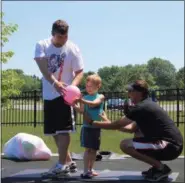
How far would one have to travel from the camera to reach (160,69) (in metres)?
47.7

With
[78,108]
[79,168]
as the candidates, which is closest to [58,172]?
[78,108]

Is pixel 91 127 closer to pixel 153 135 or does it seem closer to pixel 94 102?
pixel 94 102

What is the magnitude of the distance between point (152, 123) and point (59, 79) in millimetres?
1217

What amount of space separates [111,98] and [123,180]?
34.5 ft

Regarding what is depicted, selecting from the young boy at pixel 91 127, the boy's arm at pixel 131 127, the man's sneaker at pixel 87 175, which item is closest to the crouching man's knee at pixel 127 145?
the boy's arm at pixel 131 127

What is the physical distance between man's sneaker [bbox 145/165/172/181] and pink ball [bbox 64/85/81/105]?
1.15 metres

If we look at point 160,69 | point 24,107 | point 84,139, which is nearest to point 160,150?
point 84,139

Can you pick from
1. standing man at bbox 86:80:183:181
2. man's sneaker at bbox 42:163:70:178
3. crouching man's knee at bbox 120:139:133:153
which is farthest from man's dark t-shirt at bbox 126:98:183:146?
man's sneaker at bbox 42:163:70:178

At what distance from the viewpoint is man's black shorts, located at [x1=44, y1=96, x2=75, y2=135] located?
190 inches

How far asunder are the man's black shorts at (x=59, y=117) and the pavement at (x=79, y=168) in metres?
0.57

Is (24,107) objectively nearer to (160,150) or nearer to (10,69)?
(10,69)

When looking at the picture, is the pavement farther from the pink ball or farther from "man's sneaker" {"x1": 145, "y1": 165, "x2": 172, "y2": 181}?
the pink ball

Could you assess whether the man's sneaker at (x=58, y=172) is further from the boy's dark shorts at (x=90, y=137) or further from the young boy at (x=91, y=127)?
the boy's dark shorts at (x=90, y=137)

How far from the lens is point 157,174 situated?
453 cm
